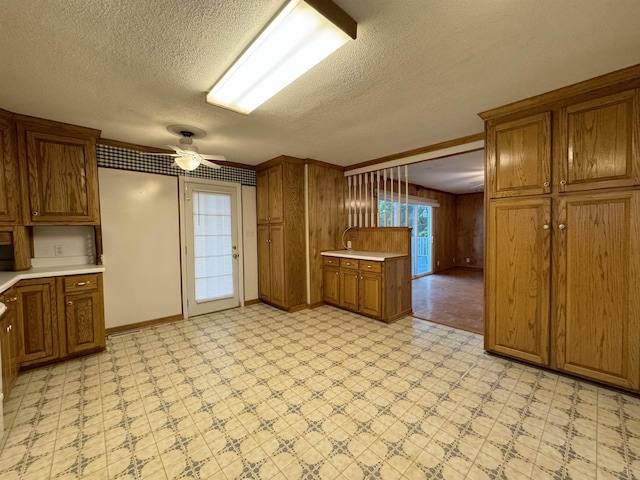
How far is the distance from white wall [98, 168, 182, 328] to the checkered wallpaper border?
0.27ft

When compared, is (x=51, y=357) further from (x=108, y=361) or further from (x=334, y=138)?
(x=334, y=138)

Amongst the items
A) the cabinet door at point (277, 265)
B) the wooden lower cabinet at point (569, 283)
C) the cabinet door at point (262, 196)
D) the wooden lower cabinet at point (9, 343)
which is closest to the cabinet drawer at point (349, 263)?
the cabinet door at point (277, 265)

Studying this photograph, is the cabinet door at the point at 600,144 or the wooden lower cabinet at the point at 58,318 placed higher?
the cabinet door at the point at 600,144

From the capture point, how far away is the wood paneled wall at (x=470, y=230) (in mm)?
7949

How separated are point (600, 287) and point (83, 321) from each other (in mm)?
4595

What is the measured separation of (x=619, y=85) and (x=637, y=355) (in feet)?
6.35

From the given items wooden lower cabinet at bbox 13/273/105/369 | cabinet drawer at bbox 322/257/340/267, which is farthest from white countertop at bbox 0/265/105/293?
cabinet drawer at bbox 322/257/340/267

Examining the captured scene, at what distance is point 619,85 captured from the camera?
1.91 m

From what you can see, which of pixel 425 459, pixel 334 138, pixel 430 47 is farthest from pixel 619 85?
pixel 425 459

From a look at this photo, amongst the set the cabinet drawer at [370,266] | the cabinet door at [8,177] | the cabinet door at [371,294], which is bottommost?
the cabinet door at [371,294]

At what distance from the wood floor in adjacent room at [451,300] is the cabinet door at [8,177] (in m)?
4.70

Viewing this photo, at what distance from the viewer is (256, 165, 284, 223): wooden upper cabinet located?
406cm

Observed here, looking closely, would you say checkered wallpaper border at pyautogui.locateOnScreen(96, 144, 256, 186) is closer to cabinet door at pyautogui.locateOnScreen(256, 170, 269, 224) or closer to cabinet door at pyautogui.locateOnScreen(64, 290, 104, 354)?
cabinet door at pyautogui.locateOnScreen(256, 170, 269, 224)

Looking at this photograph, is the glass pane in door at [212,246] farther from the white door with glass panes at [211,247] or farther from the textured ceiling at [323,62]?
the textured ceiling at [323,62]
